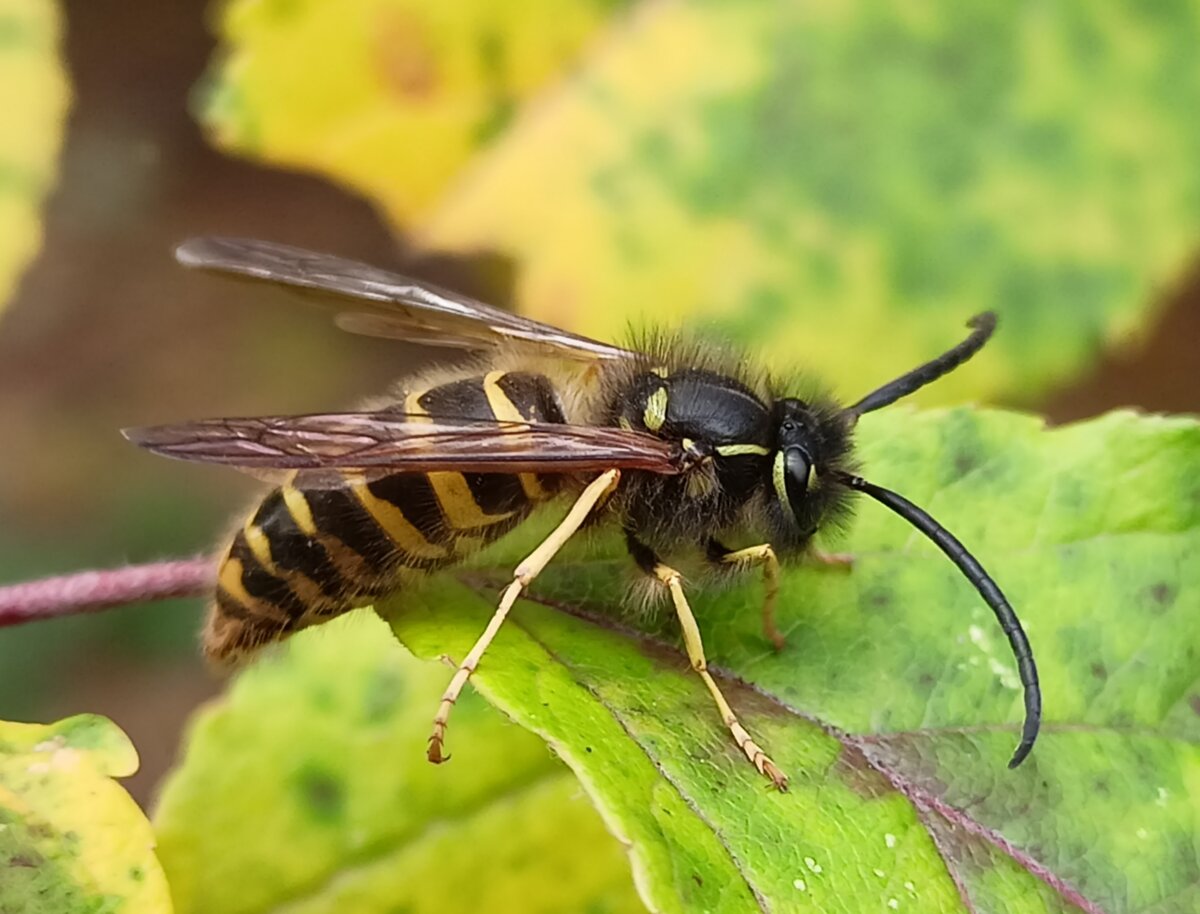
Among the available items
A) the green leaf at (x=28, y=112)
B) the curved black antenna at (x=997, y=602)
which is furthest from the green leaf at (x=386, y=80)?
the curved black antenna at (x=997, y=602)

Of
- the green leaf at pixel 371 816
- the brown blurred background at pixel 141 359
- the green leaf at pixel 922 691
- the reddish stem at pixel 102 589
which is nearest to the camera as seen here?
the green leaf at pixel 922 691

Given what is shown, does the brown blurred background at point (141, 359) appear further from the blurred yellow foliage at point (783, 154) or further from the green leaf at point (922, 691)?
the green leaf at point (922, 691)

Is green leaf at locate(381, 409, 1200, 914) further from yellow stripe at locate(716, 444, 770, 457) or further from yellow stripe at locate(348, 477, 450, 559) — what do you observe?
yellow stripe at locate(716, 444, 770, 457)

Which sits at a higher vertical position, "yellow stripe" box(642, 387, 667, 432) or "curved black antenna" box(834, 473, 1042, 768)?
"curved black antenna" box(834, 473, 1042, 768)

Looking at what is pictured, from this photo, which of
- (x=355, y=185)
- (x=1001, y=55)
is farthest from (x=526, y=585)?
(x=1001, y=55)

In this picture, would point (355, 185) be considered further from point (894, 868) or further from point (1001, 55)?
point (894, 868)

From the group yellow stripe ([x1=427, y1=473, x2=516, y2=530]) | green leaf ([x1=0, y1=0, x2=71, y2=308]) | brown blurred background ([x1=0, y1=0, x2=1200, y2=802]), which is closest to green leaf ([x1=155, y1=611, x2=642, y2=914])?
yellow stripe ([x1=427, y1=473, x2=516, y2=530])
